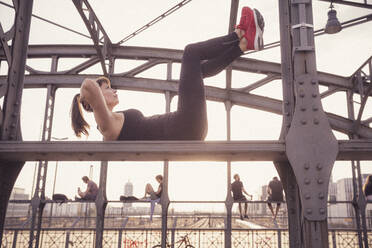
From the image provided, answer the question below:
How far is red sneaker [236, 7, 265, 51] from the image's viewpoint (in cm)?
226

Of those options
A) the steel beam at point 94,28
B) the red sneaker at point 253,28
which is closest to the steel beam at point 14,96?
the red sneaker at point 253,28

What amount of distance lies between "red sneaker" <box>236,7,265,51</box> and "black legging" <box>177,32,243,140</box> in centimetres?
9

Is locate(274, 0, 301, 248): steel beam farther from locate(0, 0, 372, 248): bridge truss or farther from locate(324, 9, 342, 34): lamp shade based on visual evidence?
locate(324, 9, 342, 34): lamp shade

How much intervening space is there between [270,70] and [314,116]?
8230 mm

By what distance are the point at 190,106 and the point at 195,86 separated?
0.49 feet

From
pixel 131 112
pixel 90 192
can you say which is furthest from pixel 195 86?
pixel 90 192

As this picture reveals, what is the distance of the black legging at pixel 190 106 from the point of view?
2307 millimetres

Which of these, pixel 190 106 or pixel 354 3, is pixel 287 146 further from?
pixel 354 3

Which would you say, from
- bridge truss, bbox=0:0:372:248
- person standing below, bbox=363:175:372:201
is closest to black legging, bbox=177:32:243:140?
bridge truss, bbox=0:0:372:248

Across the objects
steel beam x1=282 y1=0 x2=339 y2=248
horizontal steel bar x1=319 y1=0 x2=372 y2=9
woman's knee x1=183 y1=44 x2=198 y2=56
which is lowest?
steel beam x1=282 y1=0 x2=339 y2=248

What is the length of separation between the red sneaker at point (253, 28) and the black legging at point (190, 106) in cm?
9

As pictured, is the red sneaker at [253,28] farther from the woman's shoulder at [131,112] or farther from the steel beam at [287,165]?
the woman's shoulder at [131,112]

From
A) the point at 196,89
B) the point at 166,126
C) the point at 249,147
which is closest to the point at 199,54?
the point at 196,89

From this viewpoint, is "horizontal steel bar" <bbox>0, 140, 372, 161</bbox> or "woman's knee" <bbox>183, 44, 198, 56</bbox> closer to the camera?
"horizontal steel bar" <bbox>0, 140, 372, 161</bbox>
